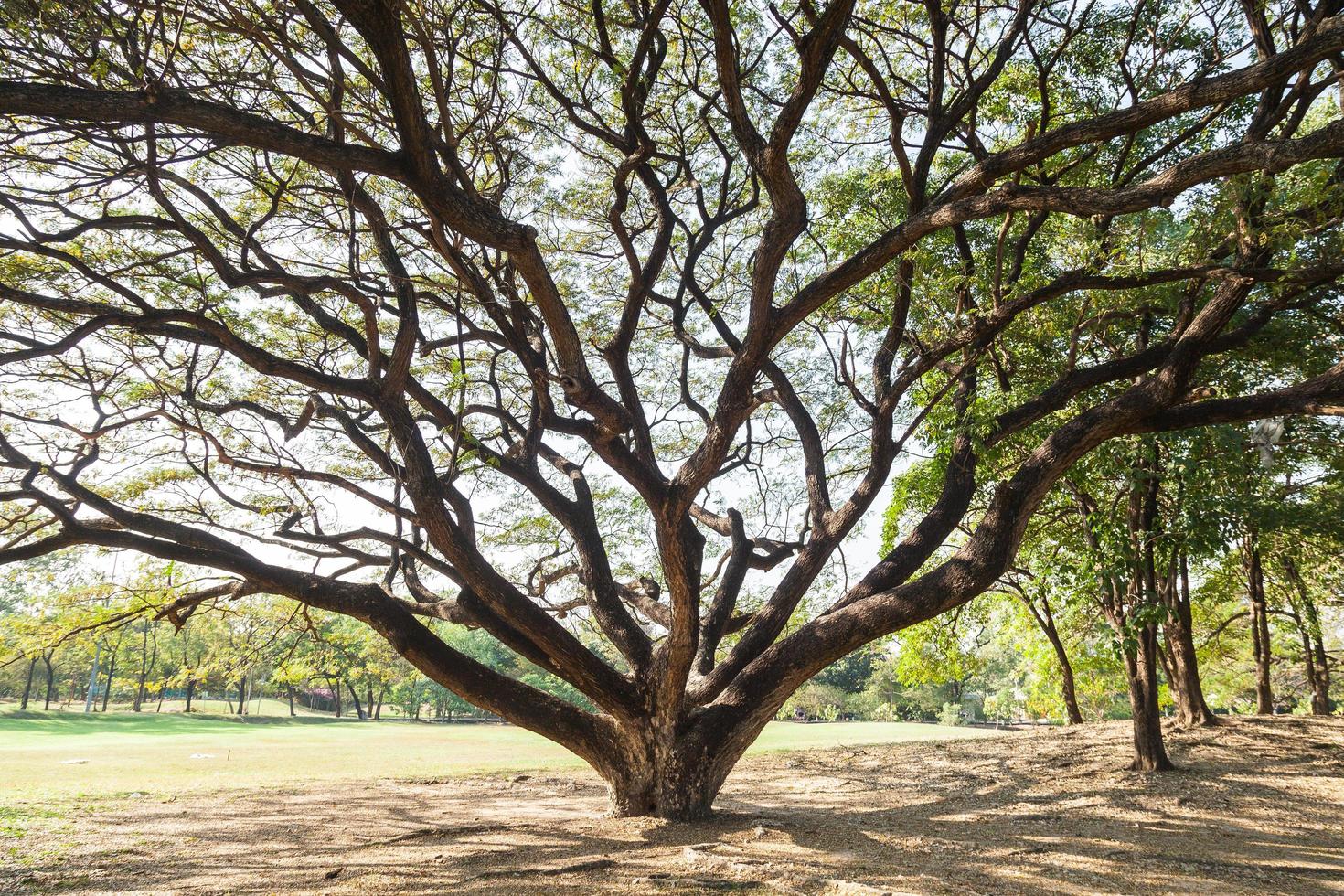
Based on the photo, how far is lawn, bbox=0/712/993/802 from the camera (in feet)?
38.6

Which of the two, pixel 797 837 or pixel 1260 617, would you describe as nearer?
pixel 797 837

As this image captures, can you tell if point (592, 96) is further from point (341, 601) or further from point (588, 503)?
point (341, 601)

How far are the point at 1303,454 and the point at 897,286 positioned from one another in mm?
5447

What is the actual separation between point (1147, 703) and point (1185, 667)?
3.74 metres

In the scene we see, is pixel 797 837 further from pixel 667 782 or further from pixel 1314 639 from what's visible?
pixel 1314 639

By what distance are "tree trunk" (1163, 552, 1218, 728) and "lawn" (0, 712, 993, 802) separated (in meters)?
6.81

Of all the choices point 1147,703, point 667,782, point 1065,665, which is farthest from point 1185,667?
point 667,782

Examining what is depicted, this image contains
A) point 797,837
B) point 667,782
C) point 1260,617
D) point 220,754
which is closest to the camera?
point 797,837

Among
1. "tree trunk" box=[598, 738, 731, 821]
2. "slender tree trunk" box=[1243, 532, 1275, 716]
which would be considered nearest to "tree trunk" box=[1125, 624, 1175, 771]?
"slender tree trunk" box=[1243, 532, 1275, 716]

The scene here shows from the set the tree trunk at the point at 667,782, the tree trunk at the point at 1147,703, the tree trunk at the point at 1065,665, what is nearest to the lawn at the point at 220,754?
the tree trunk at the point at 1065,665

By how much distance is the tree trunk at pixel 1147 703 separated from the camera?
28.4 ft

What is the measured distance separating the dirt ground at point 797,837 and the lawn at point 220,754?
2663 millimetres

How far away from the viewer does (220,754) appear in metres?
17.7

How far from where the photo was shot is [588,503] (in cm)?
816
